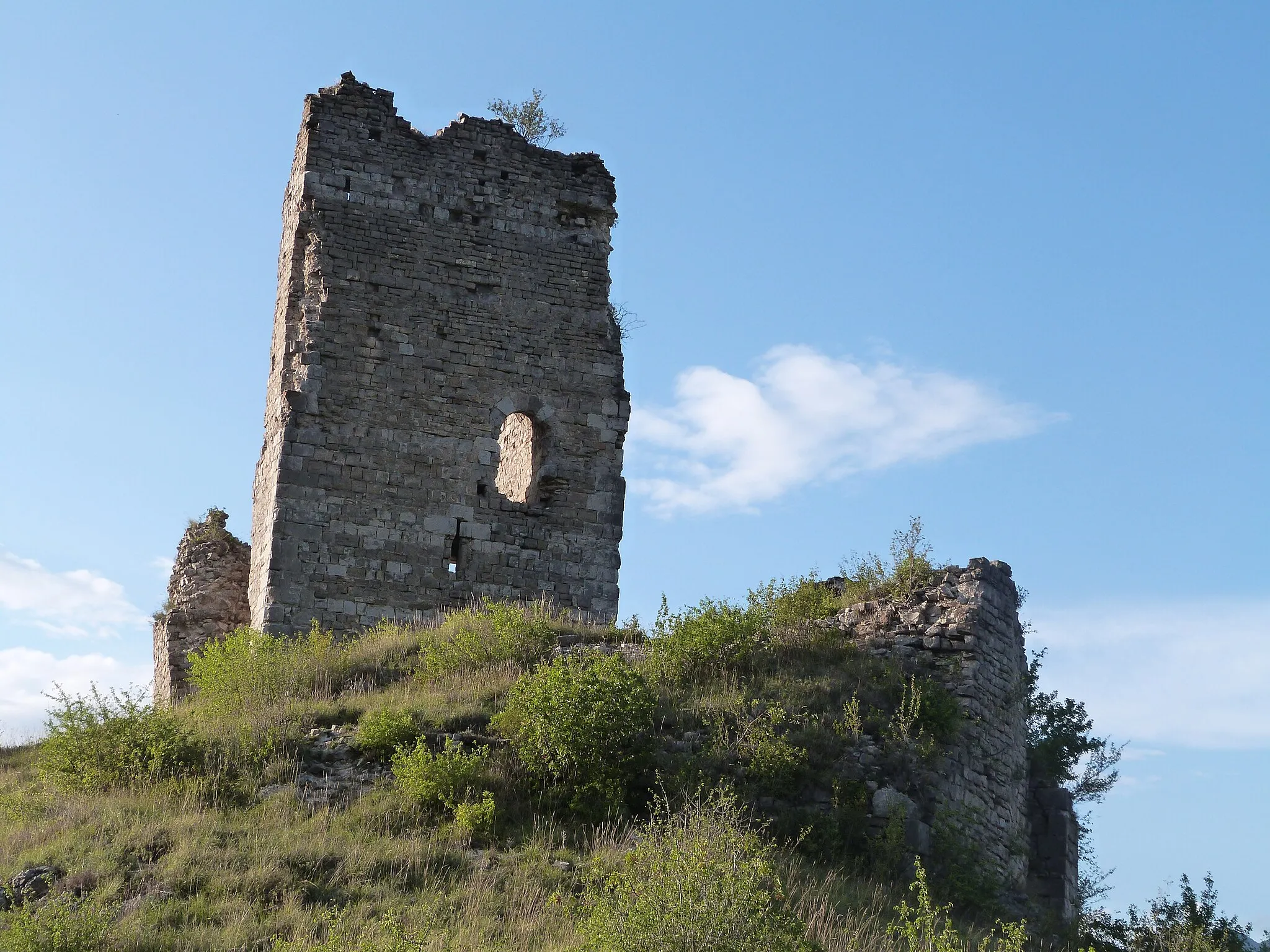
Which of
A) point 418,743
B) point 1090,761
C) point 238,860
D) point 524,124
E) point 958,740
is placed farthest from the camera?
point 524,124

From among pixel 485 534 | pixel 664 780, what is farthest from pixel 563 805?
pixel 485 534

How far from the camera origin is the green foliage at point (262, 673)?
12.6 m

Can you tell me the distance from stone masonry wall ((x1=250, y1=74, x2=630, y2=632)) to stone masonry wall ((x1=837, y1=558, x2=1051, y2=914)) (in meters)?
4.72

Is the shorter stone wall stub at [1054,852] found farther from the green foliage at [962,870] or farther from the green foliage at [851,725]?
the green foliage at [851,725]

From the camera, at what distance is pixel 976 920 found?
34.9 feet

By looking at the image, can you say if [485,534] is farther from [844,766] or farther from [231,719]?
[844,766]

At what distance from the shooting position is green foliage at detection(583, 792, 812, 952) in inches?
282

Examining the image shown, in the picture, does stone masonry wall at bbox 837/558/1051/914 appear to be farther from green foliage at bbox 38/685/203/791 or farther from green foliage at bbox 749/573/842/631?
green foliage at bbox 38/685/203/791

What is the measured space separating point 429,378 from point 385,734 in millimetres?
6621

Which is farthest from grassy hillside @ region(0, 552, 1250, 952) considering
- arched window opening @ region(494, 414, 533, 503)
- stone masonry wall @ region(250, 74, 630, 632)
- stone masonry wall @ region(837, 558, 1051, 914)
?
arched window opening @ region(494, 414, 533, 503)

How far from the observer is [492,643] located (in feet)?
43.5

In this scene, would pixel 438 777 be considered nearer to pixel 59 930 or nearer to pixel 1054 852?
pixel 59 930

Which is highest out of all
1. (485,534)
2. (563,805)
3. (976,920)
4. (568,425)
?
(568,425)

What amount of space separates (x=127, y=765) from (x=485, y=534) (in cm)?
643
